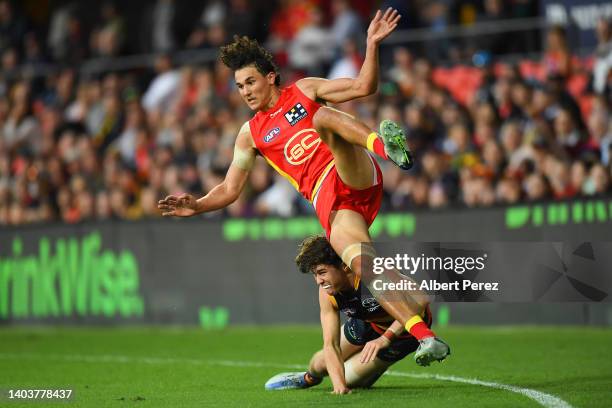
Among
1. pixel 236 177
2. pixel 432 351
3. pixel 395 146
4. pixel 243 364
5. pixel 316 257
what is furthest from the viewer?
pixel 243 364

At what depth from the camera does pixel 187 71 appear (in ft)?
69.7

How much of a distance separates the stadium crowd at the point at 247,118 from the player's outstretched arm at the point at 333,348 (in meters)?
5.76

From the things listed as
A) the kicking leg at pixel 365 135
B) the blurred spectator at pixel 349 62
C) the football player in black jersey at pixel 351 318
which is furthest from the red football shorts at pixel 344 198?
the blurred spectator at pixel 349 62

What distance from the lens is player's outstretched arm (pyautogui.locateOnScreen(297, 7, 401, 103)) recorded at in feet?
28.5

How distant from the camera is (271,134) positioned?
9.82 metres

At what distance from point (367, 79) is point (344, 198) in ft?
3.40

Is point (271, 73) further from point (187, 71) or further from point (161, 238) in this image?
point (187, 71)

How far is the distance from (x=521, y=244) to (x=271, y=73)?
5.40 m

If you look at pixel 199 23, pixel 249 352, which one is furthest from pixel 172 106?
pixel 249 352

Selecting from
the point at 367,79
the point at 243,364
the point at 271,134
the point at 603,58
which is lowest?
the point at 243,364

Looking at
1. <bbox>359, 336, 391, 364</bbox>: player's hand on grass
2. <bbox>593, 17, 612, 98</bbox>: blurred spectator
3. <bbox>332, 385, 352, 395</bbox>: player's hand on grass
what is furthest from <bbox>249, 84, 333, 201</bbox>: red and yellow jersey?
<bbox>593, 17, 612, 98</bbox>: blurred spectator

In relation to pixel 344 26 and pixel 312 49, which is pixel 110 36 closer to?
pixel 312 49

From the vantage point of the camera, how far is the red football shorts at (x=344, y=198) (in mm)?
9359

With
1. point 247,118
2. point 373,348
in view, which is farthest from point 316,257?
point 247,118
